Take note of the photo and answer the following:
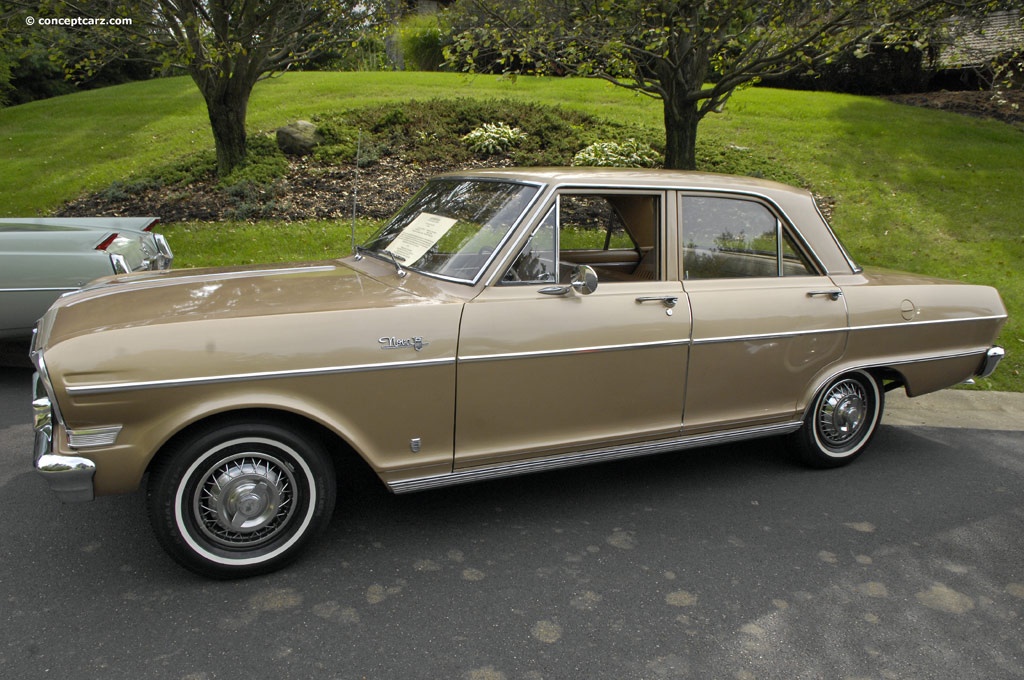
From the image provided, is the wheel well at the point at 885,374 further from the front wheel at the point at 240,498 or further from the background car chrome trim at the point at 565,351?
the front wheel at the point at 240,498

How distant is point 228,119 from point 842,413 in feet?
33.2

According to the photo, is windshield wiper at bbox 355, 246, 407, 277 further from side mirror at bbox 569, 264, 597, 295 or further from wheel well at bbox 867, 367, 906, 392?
wheel well at bbox 867, 367, 906, 392

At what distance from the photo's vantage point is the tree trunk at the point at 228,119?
11422mm

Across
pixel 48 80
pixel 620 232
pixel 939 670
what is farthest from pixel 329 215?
pixel 48 80

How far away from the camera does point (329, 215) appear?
35.3 feet

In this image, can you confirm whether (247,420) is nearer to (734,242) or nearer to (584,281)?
(584,281)

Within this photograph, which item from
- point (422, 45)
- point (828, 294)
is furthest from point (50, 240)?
point (422, 45)

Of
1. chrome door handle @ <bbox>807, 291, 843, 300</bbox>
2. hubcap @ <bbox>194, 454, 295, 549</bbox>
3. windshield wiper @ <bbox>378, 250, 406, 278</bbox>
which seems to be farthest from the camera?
chrome door handle @ <bbox>807, 291, 843, 300</bbox>

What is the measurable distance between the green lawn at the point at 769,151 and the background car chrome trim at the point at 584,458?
3.52 meters

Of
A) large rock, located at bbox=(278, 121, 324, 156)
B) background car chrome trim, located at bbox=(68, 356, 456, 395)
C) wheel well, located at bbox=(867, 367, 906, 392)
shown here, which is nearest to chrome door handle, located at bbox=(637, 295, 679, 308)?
background car chrome trim, located at bbox=(68, 356, 456, 395)

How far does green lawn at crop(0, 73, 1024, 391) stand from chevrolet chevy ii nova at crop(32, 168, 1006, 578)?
308cm

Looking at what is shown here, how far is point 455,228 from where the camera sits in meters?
3.99

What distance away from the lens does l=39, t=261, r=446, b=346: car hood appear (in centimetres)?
321

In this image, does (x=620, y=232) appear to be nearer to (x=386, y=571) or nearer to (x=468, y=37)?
(x=386, y=571)
